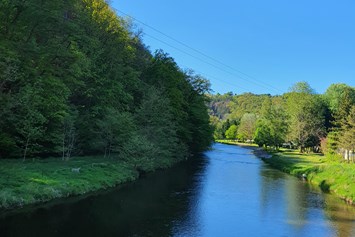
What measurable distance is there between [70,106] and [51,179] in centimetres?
1618

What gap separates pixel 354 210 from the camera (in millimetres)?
26984

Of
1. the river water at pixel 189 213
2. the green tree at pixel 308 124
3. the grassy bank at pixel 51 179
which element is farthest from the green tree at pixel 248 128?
the grassy bank at pixel 51 179

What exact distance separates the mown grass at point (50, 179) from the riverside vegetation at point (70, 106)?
7 cm

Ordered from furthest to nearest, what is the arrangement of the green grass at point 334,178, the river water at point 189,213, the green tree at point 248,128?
1. the green tree at point 248,128
2. the green grass at point 334,178
3. the river water at point 189,213

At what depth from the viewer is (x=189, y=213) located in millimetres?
22734

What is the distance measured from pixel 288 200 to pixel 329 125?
233 ft

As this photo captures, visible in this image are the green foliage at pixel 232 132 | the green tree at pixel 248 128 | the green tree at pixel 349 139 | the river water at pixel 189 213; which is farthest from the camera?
the green foliage at pixel 232 132

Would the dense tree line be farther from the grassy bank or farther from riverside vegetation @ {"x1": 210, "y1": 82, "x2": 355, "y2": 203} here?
riverside vegetation @ {"x1": 210, "y1": 82, "x2": 355, "y2": 203}

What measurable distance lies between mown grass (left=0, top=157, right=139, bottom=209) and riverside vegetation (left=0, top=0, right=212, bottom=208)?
0.07m

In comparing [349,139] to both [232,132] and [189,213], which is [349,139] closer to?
[189,213]

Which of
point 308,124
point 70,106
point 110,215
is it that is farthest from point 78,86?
point 308,124

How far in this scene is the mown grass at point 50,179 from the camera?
20.8m

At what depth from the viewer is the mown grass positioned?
2081cm

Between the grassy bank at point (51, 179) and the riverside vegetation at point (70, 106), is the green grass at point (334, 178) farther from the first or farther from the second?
the grassy bank at point (51, 179)
